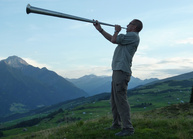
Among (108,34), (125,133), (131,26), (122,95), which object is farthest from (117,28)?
(125,133)

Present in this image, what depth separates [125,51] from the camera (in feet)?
22.4

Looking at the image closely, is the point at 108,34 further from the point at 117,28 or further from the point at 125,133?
the point at 125,133

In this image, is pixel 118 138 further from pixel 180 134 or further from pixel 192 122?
pixel 192 122

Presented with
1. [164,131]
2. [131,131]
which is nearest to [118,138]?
[131,131]

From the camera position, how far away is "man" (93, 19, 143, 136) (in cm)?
682

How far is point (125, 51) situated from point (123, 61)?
0.36 m

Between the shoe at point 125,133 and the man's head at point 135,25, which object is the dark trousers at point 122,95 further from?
the man's head at point 135,25

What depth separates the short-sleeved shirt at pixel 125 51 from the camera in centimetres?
679

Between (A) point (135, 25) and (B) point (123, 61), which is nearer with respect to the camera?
(B) point (123, 61)

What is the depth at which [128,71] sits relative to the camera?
689cm

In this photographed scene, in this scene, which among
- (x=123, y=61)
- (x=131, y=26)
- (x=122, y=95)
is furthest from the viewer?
(x=131, y=26)

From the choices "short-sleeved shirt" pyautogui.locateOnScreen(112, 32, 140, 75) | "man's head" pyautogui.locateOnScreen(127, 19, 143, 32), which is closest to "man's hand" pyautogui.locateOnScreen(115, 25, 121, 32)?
"short-sleeved shirt" pyautogui.locateOnScreen(112, 32, 140, 75)

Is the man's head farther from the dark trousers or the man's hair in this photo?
the dark trousers

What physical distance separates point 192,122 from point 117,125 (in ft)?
10.9
